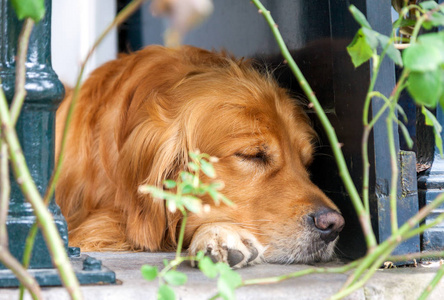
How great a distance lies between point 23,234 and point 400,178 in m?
1.37

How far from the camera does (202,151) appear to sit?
2.71 meters

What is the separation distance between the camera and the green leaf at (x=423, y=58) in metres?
1.00

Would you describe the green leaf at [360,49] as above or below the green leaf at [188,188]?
above

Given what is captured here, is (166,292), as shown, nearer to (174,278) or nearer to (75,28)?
(174,278)

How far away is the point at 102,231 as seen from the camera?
2707 mm

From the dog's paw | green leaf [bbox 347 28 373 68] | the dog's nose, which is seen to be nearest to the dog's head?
the dog's nose

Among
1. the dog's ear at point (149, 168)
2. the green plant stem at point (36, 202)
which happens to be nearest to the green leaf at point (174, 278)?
the green plant stem at point (36, 202)

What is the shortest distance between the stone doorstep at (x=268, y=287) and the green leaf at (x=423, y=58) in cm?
83

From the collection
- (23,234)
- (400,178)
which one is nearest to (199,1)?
(23,234)

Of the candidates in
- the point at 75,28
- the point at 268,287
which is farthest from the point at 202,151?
the point at 75,28

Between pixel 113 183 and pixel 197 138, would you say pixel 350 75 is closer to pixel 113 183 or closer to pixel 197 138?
pixel 197 138

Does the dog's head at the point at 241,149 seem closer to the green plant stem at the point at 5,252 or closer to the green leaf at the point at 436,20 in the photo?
the green leaf at the point at 436,20

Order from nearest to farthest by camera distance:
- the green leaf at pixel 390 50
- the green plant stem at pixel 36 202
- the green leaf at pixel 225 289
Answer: the green plant stem at pixel 36 202, the green leaf at pixel 225 289, the green leaf at pixel 390 50

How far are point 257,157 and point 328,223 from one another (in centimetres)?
49
